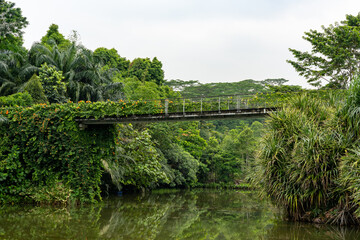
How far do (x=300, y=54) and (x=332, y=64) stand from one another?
2.23m

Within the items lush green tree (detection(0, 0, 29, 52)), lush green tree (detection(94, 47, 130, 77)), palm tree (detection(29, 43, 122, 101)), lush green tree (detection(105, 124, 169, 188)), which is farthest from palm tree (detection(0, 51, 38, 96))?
lush green tree (detection(94, 47, 130, 77))

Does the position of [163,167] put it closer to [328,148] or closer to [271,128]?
[271,128]

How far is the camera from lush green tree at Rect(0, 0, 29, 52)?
15.6 meters

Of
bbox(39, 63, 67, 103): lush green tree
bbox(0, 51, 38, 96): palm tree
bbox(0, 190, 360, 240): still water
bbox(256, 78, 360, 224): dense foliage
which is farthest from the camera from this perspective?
bbox(0, 51, 38, 96): palm tree

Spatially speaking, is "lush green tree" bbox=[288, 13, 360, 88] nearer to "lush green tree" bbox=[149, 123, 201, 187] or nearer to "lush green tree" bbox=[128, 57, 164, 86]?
"lush green tree" bbox=[149, 123, 201, 187]

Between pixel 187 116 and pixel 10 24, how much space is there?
8.78 metres

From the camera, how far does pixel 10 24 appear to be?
15594mm

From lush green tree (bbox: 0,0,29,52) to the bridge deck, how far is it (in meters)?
5.30

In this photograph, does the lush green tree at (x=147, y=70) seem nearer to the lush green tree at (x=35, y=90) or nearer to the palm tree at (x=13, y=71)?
the palm tree at (x=13, y=71)

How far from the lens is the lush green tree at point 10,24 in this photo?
616 inches

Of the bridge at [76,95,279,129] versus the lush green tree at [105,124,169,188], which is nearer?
the bridge at [76,95,279,129]

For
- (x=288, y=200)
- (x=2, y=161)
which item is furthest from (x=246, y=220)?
(x=2, y=161)

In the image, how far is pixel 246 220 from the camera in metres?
12.2

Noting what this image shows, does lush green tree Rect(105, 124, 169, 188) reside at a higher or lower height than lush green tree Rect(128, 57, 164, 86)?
lower
